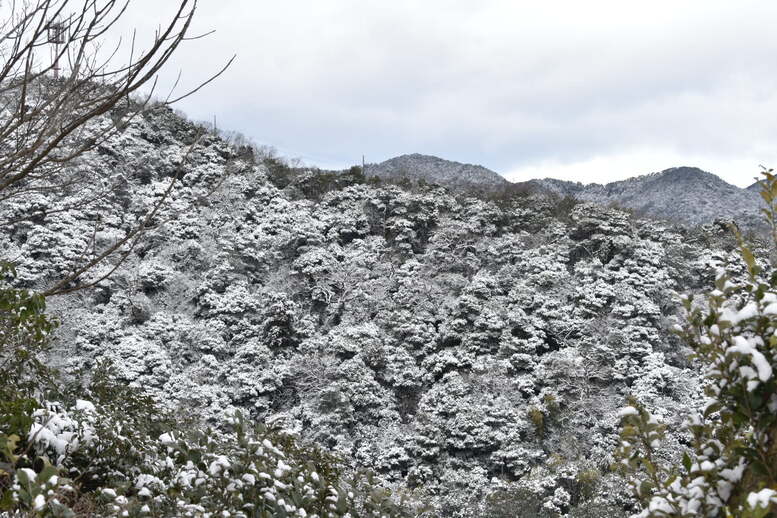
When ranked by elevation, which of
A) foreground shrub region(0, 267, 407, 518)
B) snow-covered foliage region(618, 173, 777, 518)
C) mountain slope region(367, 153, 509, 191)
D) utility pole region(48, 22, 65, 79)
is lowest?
foreground shrub region(0, 267, 407, 518)

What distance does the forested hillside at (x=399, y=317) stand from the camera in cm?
1042

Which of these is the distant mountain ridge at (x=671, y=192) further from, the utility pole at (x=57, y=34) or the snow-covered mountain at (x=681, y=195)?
the utility pole at (x=57, y=34)

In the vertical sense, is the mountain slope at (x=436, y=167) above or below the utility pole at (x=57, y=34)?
above

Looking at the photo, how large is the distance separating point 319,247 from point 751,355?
48.8ft

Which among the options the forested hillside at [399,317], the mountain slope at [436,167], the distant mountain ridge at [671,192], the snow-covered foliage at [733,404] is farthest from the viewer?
the mountain slope at [436,167]

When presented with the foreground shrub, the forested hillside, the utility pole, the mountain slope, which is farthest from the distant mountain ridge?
the utility pole

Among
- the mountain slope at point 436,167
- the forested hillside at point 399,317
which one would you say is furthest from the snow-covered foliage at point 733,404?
the mountain slope at point 436,167

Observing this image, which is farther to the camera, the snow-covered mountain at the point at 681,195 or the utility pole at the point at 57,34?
the snow-covered mountain at the point at 681,195

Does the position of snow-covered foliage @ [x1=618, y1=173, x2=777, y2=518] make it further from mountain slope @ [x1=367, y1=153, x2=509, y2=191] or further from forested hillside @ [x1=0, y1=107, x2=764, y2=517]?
mountain slope @ [x1=367, y1=153, x2=509, y2=191]

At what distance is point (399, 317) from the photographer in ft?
43.6

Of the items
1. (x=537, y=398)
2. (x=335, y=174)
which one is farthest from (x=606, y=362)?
(x=335, y=174)

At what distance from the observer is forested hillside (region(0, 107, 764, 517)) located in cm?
1042

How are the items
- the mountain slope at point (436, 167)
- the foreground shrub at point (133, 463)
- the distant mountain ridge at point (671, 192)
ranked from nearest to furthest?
the foreground shrub at point (133, 463)
the distant mountain ridge at point (671, 192)
the mountain slope at point (436, 167)

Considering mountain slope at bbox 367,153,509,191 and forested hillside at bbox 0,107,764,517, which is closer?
forested hillside at bbox 0,107,764,517
